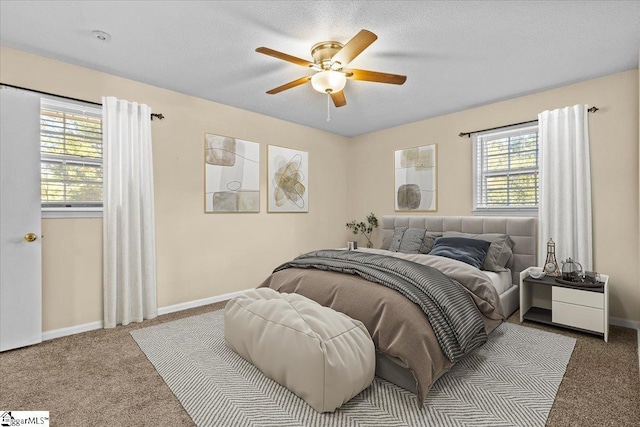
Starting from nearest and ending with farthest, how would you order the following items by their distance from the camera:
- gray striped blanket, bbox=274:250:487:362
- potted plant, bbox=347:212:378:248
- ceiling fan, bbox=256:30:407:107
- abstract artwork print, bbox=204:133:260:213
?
1. gray striped blanket, bbox=274:250:487:362
2. ceiling fan, bbox=256:30:407:107
3. abstract artwork print, bbox=204:133:260:213
4. potted plant, bbox=347:212:378:248

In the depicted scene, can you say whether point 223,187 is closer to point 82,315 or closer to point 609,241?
point 82,315

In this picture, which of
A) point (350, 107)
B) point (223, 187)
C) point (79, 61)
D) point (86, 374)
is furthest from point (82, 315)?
point (350, 107)

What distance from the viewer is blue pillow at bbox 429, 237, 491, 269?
333cm

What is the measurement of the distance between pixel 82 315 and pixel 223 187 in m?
1.99

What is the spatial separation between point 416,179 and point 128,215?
376cm

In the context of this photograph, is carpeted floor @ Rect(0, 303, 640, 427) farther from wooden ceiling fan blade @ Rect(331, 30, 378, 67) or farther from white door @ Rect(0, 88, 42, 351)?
wooden ceiling fan blade @ Rect(331, 30, 378, 67)

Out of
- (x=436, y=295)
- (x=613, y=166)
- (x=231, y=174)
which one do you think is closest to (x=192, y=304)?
(x=231, y=174)

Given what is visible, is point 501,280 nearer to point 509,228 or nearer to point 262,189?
point 509,228

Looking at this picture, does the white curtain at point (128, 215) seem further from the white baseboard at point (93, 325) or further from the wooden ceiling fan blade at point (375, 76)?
the wooden ceiling fan blade at point (375, 76)

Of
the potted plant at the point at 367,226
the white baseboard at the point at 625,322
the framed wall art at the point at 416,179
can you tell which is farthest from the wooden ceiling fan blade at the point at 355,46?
the white baseboard at the point at 625,322

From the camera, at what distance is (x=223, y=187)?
409cm

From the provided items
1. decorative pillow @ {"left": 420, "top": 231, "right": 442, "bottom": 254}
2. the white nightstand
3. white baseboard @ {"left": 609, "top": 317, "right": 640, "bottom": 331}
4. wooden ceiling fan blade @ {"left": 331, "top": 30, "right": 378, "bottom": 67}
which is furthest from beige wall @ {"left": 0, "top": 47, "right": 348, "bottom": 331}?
white baseboard @ {"left": 609, "top": 317, "right": 640, "bottom": 331}

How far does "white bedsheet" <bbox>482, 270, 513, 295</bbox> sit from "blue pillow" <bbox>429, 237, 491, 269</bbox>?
16 cm

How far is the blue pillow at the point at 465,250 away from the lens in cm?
333
